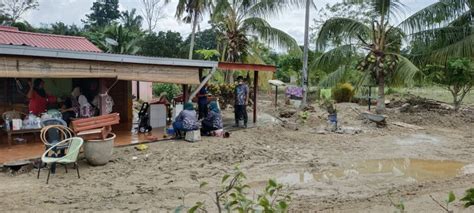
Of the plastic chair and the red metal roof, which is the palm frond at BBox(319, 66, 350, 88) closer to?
the red metal roof

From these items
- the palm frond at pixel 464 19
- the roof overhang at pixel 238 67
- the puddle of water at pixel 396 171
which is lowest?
the puddle of water at pixel 396 171

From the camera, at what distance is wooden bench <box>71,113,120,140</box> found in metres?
8.60

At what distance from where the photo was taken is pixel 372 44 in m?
17.2

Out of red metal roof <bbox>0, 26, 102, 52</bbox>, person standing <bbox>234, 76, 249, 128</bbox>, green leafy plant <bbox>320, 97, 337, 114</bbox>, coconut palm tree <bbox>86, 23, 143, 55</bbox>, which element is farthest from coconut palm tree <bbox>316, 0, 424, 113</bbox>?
coconut palm tree <bbox>86, 23, 143, 55</bbox>

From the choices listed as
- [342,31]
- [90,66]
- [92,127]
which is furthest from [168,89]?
[92,127]

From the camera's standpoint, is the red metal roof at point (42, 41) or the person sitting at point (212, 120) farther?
the red metal roof at point (42, 41)

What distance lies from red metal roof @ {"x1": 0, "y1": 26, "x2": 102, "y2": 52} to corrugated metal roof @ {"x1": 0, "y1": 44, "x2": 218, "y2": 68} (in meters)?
4.72

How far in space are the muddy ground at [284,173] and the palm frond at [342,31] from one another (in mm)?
5025

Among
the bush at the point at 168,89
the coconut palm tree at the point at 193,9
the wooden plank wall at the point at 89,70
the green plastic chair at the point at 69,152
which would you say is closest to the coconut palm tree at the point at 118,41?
the bush at the point at 168,89

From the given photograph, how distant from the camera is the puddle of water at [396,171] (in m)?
8.30

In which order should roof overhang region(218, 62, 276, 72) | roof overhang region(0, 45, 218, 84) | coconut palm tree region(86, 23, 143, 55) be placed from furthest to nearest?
coconut palm tree region(86, 23, 143, 55) → roof overhang region(218, 62, 276, 72) → roof overhang region(0, 45, 218, 84)

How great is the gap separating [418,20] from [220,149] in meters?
11.0

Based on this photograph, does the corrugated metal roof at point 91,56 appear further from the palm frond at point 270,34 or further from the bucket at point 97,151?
the palm frond at point 270,34

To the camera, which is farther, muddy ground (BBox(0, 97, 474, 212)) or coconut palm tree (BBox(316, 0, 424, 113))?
coconut palm tree (BBox(316, 0, 424, 113))
